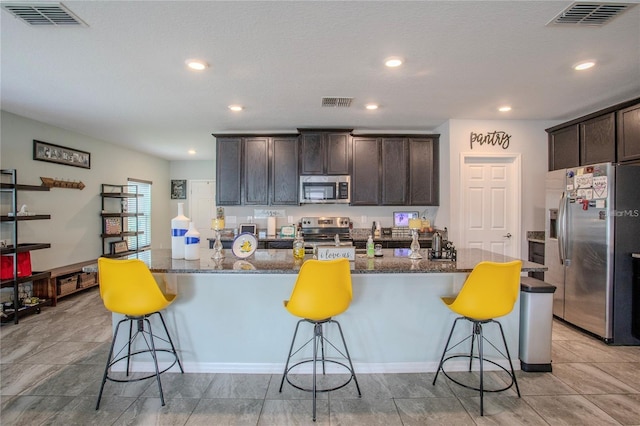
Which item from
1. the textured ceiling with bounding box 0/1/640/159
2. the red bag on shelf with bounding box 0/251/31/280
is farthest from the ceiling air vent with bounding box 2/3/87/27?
the red bag on shelf with bounding box 0/251/31/280

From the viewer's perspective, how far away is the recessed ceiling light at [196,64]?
8.84 ft

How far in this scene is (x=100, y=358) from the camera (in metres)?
2.92

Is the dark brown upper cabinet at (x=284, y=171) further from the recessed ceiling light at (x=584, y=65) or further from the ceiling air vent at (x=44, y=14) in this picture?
the recessed ceiling light at (x=584, y=65)

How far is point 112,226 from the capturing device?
5.89 m

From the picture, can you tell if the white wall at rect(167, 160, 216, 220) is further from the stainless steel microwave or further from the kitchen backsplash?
the stainless steel microwave

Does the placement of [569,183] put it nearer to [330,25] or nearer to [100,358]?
[330,25]

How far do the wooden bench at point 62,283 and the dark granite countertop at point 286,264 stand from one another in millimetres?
2591

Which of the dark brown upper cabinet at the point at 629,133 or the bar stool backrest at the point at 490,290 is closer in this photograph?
the bar stool backrest at the point at 490,290

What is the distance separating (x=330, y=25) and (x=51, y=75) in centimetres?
255

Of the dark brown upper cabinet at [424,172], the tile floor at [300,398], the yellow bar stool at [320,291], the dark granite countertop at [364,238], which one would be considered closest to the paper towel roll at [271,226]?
the dark granite countertop at [364,238]

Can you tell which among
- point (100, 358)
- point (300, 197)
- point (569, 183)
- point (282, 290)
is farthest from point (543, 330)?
point (100, 358)

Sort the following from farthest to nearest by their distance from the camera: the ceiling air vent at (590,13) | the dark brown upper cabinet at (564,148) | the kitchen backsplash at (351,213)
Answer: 1. the kitchen backsplash at (351,213)
2. the dark brown upper cabinet at (564,148)
3. the ceiling air vent at (590,13)

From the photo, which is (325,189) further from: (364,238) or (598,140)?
(598,140)

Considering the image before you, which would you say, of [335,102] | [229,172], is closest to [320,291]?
[335,102]
